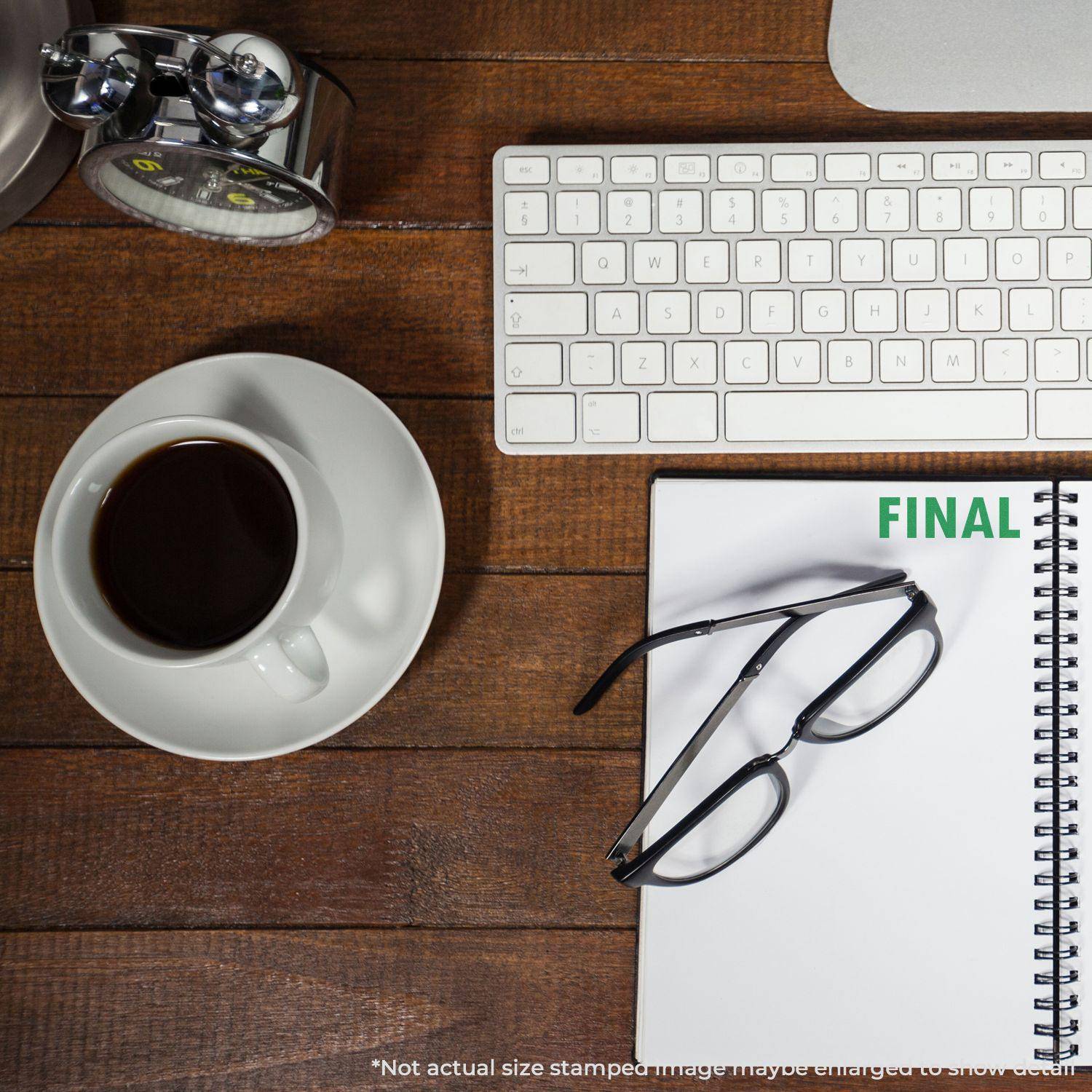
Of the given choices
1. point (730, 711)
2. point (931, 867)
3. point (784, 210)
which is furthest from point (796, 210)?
point (931, 867)

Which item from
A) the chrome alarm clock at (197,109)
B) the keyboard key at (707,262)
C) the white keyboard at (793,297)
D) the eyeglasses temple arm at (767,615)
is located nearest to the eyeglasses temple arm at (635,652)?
the eyeglasses temple arm at (767,615)

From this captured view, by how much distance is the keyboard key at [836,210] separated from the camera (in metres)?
0.53

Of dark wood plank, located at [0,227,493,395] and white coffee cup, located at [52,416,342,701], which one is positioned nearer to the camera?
white coffee cup, located at [52,416,342,701]

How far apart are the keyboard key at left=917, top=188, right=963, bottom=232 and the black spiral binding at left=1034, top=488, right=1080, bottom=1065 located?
0.18 meters

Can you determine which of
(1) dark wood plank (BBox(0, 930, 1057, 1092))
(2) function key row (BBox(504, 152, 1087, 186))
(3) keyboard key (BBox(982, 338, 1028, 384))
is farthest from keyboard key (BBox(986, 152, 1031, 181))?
(1) dark wood plank (BBox(0, 930, 1057, 1092))

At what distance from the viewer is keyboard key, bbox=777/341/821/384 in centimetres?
53

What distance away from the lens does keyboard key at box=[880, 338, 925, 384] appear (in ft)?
1.74

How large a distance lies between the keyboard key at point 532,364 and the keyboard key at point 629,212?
8cm

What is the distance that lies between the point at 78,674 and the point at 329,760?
160 mm

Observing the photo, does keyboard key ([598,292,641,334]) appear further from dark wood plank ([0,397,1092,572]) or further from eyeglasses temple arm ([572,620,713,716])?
eyeglasses temple arm ([572,620,713,716])

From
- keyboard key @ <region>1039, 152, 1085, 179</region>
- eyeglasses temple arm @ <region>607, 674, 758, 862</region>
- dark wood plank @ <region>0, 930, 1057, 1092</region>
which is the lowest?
dark wood plank @ <region>0, 930, 1057, 1092</region>

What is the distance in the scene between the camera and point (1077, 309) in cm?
53

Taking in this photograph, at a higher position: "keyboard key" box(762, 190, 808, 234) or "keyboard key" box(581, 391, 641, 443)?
"keyboard key" box(762, 190, 808, 234)

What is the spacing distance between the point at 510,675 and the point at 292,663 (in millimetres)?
158
